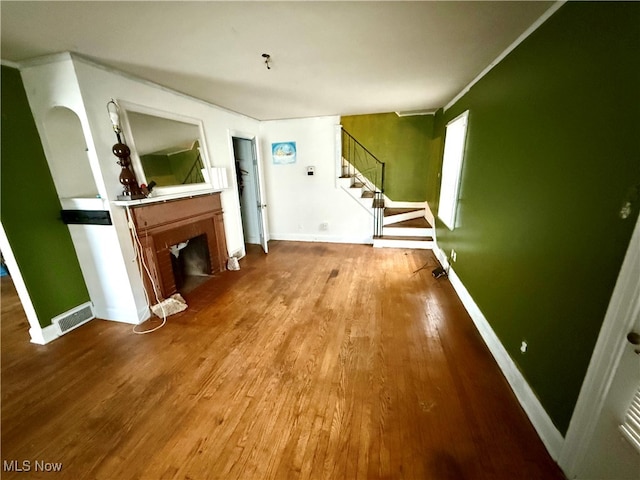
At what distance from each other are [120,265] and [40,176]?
1.06m

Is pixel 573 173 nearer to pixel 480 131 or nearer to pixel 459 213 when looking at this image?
pixel 480 131

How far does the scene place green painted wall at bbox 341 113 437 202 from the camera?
5.14 m

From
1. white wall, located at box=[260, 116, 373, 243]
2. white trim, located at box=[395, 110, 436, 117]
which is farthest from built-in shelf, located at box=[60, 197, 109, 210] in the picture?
white trim, located at box=[395, 110, 436, 117]

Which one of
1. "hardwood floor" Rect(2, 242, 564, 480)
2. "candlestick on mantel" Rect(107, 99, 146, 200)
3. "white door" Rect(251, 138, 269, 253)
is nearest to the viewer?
"hardwood floor" Rect(2, 242, 564, 480)

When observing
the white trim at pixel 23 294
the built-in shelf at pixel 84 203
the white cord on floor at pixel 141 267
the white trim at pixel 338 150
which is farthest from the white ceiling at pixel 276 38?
the white trim at pixel 338 150

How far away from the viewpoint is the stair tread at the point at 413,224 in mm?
4985

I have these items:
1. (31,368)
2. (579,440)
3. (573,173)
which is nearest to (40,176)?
(31,368)

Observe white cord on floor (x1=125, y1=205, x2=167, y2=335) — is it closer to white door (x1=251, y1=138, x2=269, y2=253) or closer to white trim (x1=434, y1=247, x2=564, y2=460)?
white door (x1=251, y1=138, x2=269, y2=253)

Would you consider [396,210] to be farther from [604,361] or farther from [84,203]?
[84,203]

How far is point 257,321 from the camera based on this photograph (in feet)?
8.63

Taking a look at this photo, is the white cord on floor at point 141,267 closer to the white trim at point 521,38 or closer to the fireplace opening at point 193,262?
the fireplace opening at point 193,262

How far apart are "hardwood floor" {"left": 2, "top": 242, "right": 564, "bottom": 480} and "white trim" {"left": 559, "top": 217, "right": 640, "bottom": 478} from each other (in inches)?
8.6

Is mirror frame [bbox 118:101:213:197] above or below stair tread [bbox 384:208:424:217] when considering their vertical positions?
above

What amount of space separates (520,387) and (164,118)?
4.19 metres
